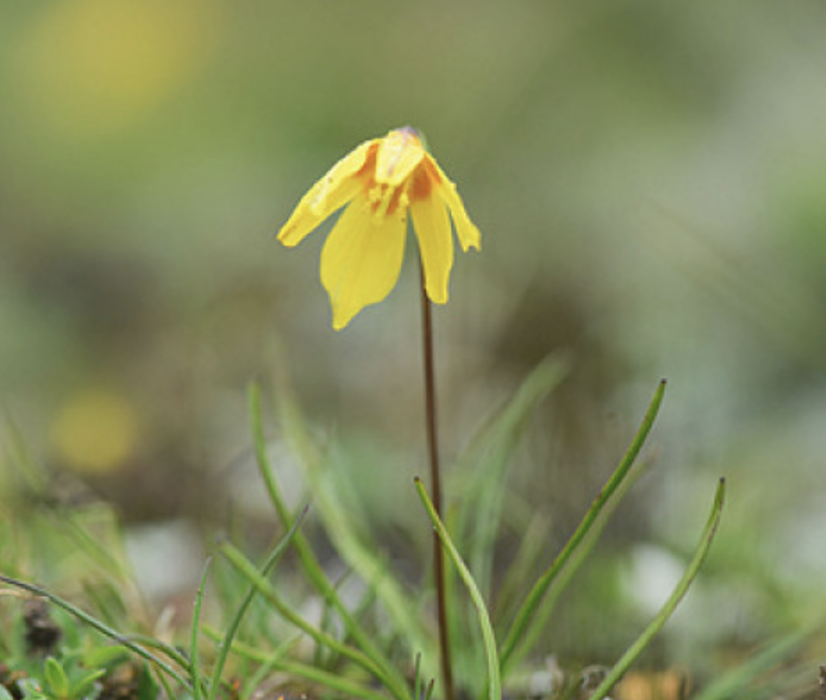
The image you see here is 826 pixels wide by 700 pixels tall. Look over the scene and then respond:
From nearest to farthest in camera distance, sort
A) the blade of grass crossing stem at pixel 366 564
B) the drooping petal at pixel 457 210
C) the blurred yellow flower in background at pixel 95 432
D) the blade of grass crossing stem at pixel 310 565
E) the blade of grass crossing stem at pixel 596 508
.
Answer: the blade of grass crossing stem at pixel 596 508 → the drooping petal at pixel 457 210 → the blade of grass crossing stem at pixel 310 565 → the blade of grass crossing stem at pixel 366 564 → the blurred yellow flower in background at pixel 95 432

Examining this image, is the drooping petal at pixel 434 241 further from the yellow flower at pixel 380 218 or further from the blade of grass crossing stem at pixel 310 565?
the blade of grass crossing stem at pixel 310 565

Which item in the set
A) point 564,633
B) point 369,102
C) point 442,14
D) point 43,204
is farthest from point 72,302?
point 564,633

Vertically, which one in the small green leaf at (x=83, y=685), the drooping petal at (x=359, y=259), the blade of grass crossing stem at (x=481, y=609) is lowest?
the small green leaf at (x=83, y=685)

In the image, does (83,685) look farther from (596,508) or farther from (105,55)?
(105,55)

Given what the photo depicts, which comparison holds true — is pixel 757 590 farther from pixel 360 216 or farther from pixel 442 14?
pixel 442 14

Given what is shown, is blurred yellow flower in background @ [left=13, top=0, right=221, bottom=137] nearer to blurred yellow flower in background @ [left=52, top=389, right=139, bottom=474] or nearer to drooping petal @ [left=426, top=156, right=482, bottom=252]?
blurred yellow flower in background @ [left=52, top=389, right=139, bottom=474]

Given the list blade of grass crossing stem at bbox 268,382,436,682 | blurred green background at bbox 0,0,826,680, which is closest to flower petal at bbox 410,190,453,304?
A: blade of grass crossing stem at bbox 268,382,436,682

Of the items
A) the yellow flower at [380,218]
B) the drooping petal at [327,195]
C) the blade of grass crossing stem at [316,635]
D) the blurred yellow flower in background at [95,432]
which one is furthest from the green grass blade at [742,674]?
the blurred yellow flower in background at [95,432]
